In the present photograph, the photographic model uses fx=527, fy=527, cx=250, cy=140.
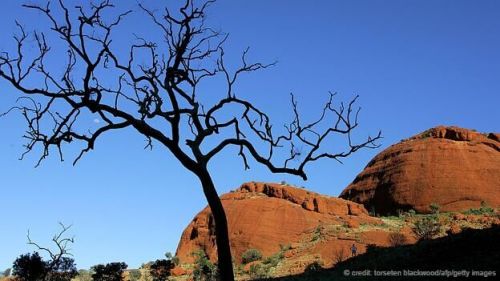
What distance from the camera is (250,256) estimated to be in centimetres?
5100

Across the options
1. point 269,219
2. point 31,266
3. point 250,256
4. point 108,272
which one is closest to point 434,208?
point 269,219

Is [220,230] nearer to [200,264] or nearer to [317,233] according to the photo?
[200,264]

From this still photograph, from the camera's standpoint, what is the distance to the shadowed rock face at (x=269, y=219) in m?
55.6

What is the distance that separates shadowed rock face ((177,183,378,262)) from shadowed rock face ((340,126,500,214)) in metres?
4.81

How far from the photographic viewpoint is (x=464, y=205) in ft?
199

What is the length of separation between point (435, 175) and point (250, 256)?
27.3 metres

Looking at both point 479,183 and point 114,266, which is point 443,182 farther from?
point 114,266

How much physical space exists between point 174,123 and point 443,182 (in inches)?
2224

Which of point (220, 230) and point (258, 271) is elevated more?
point (258, 271)

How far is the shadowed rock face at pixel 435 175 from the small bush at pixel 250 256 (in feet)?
67.1

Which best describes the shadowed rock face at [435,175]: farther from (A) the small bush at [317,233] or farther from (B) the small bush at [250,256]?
(B) the small bush at [250,256]

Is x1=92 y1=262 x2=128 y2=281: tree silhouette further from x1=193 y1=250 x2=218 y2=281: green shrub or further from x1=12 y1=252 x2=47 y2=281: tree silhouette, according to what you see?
x1=193 y1=250 x2=218 y2=281: green shrub

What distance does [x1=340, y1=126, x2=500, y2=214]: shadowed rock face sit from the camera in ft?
204

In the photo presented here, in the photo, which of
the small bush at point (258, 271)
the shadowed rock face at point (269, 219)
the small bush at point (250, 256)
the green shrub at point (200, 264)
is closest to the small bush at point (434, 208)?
the shadowed rock face at point (269, 219)
